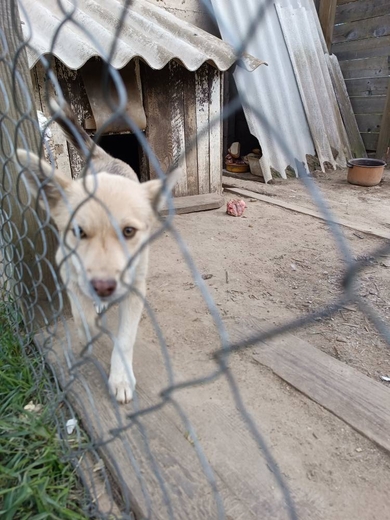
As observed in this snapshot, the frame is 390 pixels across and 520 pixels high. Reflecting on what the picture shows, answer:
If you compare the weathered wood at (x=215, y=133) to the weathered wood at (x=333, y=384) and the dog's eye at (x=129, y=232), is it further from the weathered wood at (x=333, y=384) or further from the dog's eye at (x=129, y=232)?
the dog's eye at (x=129, y=232)

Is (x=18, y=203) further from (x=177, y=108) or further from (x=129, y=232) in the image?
(x=177, y=108)

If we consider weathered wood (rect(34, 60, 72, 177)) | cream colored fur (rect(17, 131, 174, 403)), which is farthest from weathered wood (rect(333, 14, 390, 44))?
cream colored fur (rect(17, 131, 174, 403))

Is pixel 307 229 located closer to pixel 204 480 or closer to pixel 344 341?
pixel 344 341

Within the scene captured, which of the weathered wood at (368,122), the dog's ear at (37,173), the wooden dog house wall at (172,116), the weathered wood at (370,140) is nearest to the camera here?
the dog's ear at (37,173)

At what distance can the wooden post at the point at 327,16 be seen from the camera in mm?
7426

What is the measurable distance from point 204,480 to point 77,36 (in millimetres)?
3985

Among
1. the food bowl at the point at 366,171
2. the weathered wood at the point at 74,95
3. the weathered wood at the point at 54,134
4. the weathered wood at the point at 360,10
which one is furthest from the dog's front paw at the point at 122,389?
the weathered wood at the point at 360,10

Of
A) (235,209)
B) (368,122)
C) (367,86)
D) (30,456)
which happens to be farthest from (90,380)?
(367,86)

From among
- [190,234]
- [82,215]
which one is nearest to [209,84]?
[190,234]

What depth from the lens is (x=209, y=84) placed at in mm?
4680

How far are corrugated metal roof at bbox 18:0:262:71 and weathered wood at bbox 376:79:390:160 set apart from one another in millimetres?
3753

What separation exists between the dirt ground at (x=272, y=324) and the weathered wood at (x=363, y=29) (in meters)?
4.11

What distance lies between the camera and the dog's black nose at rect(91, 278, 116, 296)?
1.34m

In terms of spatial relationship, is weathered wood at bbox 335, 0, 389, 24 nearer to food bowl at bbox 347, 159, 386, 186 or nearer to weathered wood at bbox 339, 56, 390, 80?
weathered wood at bbox 339, 56, 390, 80
